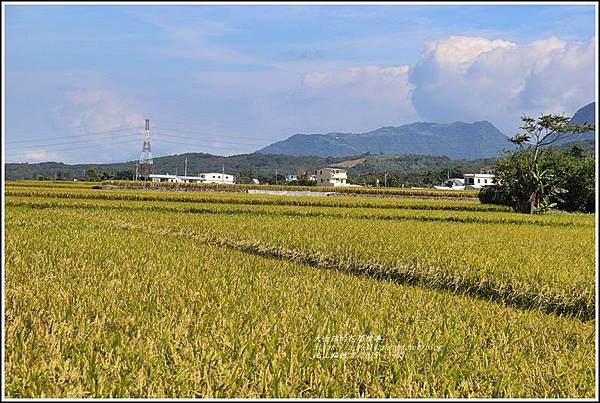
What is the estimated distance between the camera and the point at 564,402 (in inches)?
118

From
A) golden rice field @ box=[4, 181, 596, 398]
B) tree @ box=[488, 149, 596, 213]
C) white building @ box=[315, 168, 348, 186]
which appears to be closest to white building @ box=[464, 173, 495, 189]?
white building @ box=[315, 168, 348, 186]

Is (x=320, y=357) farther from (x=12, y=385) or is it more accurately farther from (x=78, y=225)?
(x=78, y=225)

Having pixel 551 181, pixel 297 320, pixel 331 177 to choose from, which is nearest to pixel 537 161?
pixel 551 181

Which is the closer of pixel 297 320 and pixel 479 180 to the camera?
pixel 297 320

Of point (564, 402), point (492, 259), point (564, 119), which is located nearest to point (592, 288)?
point (492, 259)

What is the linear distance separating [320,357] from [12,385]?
7.07 feet

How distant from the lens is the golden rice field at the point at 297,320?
4.21 m

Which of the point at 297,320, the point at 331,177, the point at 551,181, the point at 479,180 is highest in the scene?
the point at 479,180

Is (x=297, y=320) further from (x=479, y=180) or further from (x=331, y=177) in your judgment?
A: (x=479, y=180)

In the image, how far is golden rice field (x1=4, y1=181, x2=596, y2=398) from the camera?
13.8 ft

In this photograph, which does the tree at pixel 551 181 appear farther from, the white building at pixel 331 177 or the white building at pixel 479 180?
the white building at pixel 479 180

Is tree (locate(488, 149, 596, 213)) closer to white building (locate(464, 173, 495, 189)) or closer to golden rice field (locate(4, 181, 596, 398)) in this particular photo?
golden rice field (locate(4, 181, 596, 398))

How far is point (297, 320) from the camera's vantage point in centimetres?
594

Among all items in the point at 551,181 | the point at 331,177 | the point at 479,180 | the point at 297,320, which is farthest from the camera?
the point at 479,180
